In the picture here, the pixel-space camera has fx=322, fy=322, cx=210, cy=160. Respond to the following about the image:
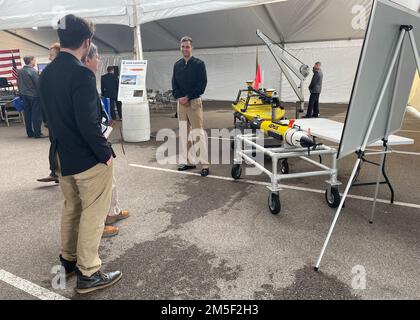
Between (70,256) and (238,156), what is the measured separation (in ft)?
9.75

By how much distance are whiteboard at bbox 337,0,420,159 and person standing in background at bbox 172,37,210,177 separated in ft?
Result: 9.99

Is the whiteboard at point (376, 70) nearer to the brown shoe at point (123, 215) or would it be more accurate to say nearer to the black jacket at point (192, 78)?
the brown shoe at point (123, 215)

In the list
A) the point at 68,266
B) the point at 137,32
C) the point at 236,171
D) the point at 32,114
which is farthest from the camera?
the point at 32,114

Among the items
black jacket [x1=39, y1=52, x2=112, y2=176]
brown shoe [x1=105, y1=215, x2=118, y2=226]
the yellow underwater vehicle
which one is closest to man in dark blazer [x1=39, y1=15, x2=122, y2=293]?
black jacket [x1=39, y1=52, x2=112, y2=176]

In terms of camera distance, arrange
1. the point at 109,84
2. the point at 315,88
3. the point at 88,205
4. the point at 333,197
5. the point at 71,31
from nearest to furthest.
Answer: the point at 71,31 → the point at 88,205 → the point at 333,197 → the point at 109,84 → the point at 315,88

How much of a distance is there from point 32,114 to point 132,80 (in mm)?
3739

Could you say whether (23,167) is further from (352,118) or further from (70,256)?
(352,118)

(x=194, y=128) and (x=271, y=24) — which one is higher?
(x=271, y=24)

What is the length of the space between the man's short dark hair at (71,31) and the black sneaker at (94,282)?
1.80 metres

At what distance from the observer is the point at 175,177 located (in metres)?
5.53

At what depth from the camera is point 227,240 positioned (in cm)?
342

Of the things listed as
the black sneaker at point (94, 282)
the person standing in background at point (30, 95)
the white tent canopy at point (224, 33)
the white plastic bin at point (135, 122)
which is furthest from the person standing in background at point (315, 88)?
the black sneaker at point (94, 282)

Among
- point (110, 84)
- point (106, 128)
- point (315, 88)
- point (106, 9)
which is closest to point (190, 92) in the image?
point (106, 128)

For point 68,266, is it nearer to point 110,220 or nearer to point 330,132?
point 110,220
